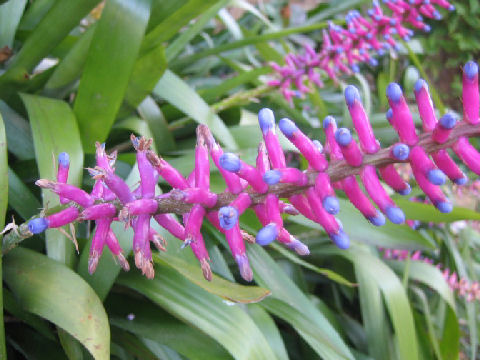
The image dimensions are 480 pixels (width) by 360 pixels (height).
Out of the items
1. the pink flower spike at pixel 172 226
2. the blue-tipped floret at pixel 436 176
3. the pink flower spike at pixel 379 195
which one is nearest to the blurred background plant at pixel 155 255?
the pink flower spike at pixel 172 226

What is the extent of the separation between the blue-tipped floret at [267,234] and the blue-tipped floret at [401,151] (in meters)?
0.25

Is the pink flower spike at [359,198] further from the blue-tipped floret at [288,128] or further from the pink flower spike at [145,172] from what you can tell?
the pink flower spike at [145,172]

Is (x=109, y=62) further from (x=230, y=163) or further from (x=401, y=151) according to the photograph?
(x=401, y=151)

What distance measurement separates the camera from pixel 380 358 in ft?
6.75

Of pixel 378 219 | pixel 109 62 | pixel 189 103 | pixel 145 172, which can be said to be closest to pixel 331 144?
pixel 378 219

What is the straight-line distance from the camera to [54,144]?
148 cm

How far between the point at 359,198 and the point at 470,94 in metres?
0.27

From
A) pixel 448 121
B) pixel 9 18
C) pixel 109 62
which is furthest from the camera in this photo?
pixel 9 18

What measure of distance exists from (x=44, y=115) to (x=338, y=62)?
4.37 feet

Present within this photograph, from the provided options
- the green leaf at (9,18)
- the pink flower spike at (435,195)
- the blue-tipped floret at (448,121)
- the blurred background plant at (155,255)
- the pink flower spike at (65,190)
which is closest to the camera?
the blue-tipped floret at (448,121)

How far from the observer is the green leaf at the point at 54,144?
1386 mm

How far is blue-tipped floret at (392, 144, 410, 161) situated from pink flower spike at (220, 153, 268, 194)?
9.9 inches

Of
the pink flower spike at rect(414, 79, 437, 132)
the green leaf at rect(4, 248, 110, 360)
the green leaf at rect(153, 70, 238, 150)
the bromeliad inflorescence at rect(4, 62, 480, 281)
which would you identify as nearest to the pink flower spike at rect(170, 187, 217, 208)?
the bromeliad inflorescence at rect(4, 62, 480, 281)

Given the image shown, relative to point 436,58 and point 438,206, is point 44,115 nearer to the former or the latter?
point 438,206
